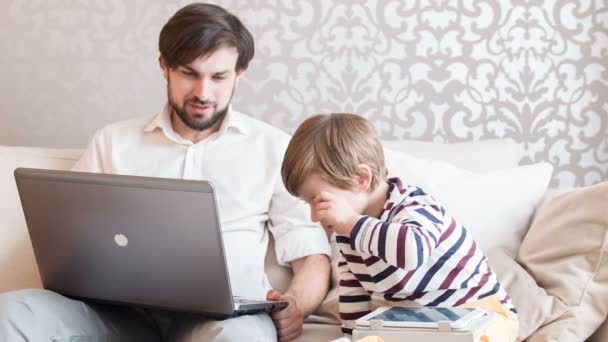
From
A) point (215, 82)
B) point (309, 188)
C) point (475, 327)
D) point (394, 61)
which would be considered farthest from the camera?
point (394, 61)

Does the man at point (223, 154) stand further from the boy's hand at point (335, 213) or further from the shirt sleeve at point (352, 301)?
the boy's hand at point (335, 213)

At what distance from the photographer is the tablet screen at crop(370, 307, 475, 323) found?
1398mm

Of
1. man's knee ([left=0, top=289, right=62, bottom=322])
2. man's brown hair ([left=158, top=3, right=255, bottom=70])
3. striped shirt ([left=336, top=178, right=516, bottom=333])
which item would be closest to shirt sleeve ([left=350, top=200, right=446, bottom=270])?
striped shirt ([left=336, top=178, right=516, bottom=333])

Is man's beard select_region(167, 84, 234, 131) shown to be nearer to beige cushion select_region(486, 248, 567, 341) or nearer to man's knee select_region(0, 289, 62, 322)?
man's knee select_region(0, 289, 62, 322)

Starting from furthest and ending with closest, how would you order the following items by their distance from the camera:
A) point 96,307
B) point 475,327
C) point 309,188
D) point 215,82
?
point 215,82, point 96,307, point 309,188, point 475,327

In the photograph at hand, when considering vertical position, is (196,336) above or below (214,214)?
below

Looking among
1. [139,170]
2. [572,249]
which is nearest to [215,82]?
[139,170]

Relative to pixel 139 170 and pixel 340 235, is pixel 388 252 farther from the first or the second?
pixel 139 170

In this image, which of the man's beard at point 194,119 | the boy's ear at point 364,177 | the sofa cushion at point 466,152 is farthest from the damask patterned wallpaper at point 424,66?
the boy's ear at point 364,177

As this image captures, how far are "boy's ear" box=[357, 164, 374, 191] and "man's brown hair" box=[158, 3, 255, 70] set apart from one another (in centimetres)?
63

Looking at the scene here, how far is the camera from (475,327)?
54.2 inches

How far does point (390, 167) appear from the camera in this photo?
2164mm

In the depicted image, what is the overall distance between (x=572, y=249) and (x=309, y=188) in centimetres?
62

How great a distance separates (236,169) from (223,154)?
0.17ft
